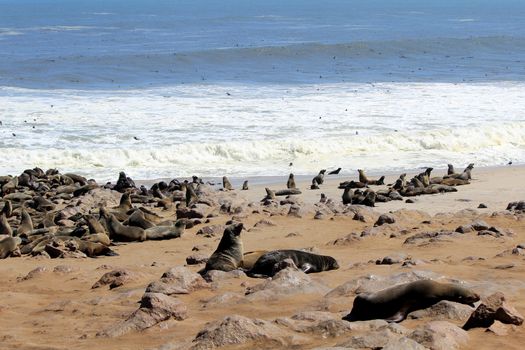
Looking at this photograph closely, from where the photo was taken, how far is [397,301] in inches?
213

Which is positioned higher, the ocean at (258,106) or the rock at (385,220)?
the ocean at (258,106)

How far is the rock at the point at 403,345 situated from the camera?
442 centimetres

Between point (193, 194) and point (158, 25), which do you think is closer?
point (193, 194)

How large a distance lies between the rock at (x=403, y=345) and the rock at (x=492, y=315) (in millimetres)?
686

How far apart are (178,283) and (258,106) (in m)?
18.9

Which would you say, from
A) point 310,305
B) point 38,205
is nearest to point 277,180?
point 38,205

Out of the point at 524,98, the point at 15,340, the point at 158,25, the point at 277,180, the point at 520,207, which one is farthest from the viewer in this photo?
the point at 158,25

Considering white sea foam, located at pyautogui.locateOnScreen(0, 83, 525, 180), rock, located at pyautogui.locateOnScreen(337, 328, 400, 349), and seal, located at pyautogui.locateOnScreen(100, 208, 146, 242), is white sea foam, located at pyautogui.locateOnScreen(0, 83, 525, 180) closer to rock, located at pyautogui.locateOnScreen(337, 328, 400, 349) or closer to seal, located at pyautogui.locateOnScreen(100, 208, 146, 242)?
seal, located at pyautogui.locateOnScreen(100, 208, 146, 242)

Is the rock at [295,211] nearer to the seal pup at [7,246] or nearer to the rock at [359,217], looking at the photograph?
the rock at [359,217]

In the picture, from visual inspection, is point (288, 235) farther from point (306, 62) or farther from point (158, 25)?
point (158, 25)

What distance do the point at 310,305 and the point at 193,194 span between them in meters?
7.14

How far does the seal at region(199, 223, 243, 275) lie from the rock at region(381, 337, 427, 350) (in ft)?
10.9

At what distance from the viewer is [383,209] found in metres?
12.8

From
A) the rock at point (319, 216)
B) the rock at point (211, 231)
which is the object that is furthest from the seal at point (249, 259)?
the rock at point (319, 216)
